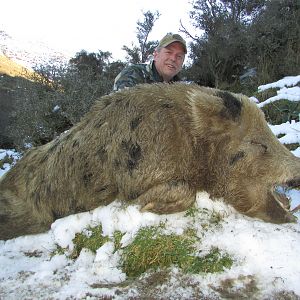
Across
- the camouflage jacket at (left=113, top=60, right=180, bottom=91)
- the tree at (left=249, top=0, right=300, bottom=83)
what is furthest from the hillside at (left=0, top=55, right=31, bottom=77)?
the camouflage jacket at (left=113, top=60, right=180, bottom=91)

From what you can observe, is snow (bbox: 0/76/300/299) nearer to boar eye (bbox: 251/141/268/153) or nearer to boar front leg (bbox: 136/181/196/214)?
boar front leg (bbox: 136/181/196/214)

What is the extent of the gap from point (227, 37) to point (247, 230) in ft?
42.6

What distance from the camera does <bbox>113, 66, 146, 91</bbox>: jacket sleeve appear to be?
15.6 feet

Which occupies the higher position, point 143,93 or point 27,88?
point 27,88

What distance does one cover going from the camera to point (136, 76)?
16.5 ft

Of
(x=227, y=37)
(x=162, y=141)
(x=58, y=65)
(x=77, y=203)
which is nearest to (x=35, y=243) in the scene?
(x=77, y=203)

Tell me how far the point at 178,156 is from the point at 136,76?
2407 mm

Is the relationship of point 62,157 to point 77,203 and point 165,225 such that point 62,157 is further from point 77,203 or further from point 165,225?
point 165,225

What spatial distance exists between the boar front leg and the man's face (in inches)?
107

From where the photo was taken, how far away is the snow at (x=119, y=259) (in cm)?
222

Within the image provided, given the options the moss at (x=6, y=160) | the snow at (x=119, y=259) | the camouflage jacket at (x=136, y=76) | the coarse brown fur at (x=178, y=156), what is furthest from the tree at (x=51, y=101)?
the snow at (x=119, y=259)

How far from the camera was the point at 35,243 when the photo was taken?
9.98ft

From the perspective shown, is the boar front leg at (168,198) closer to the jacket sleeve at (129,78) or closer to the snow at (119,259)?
the snow at (119,259)

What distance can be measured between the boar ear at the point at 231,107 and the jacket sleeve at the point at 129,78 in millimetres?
1948
